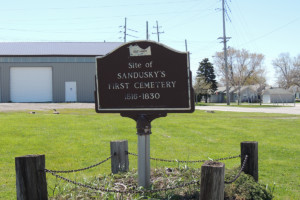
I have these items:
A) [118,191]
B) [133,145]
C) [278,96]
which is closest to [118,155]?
[118,191]

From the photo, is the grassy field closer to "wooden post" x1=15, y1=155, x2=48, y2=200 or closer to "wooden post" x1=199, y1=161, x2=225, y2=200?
"wooden post" x1=15, y1=155, x2=48, y2=200

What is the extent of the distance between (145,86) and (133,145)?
17.6 ft

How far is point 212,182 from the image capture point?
12.5ft

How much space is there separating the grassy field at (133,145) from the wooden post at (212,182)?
7.59ft

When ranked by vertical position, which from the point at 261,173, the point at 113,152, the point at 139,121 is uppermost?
the point at 139,121

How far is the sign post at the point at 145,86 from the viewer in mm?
5305

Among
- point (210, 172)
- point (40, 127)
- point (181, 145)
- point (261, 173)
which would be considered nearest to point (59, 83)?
point (40, 127)

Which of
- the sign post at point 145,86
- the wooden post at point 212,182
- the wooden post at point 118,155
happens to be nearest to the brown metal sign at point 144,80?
the sign post at point 145,86

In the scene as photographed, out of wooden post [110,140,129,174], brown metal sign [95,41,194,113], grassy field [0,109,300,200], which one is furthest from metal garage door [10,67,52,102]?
brown metal sign [95,41,194,113]

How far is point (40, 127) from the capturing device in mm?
13633

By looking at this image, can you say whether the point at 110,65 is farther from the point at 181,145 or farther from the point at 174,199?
the point at 181,145

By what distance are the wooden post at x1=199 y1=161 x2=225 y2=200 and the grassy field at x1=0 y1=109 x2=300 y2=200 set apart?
2.31 m

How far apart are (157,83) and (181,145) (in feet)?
18.9

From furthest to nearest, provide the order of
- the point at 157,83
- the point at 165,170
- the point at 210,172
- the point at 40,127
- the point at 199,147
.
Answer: the point at 40,127
the point at 199,147
the point at 165,170
the point at 157,83
the point at 210,172
